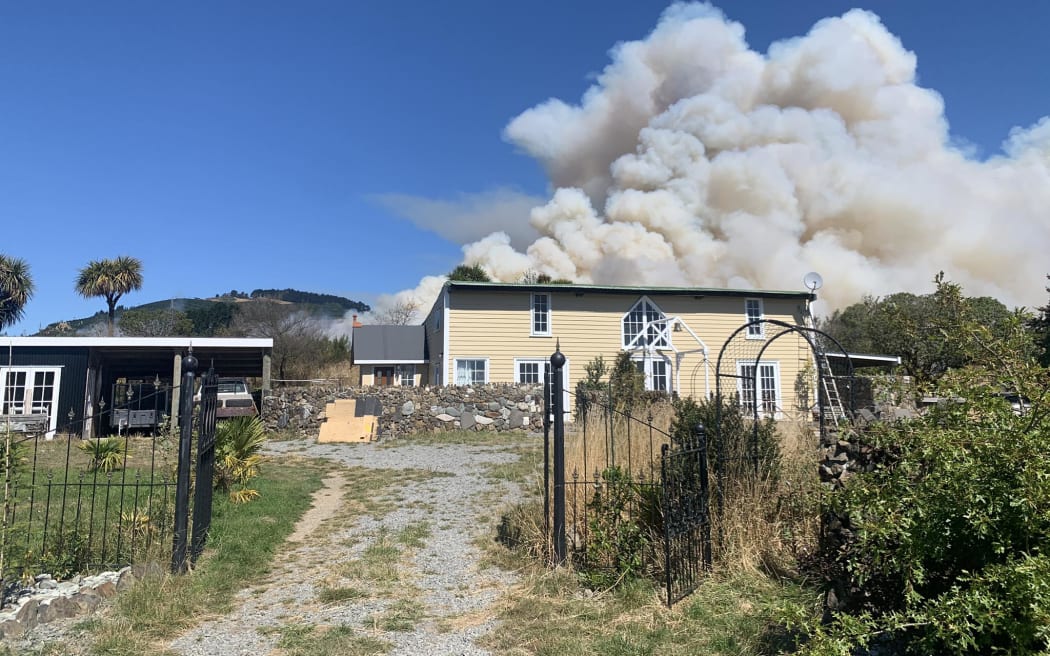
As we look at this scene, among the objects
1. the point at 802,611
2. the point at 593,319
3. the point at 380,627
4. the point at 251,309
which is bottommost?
the point at 380,627

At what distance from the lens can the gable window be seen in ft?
77.8

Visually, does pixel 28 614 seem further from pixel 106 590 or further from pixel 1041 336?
pixel 1041 336

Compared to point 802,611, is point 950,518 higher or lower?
higher

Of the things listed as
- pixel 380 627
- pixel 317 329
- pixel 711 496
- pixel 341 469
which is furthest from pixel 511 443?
pixel 317 329

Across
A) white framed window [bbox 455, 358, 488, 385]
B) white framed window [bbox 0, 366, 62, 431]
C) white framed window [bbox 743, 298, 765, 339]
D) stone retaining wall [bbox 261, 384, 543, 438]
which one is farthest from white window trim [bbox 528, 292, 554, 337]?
white framed window [bbox 0, 366, 62, 431]

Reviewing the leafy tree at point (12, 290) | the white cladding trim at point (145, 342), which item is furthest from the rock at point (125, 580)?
the leafy tree at point (12, 290)

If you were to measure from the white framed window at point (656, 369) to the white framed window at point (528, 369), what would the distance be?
11.5 ft

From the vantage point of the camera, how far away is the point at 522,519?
23.2ft

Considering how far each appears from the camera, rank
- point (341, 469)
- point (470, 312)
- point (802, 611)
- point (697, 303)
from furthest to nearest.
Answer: point (697, 303), point (470, 312), point (341, 469), point (802, 611)

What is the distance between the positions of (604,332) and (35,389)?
1790 centimetres

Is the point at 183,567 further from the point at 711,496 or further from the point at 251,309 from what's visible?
the point at 251,309

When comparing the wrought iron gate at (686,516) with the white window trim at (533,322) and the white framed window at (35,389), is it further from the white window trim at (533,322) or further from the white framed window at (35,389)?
the white framed window at (35,389)

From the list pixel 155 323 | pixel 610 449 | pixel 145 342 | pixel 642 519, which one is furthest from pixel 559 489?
pixel 155 323

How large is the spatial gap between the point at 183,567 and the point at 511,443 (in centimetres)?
1145
